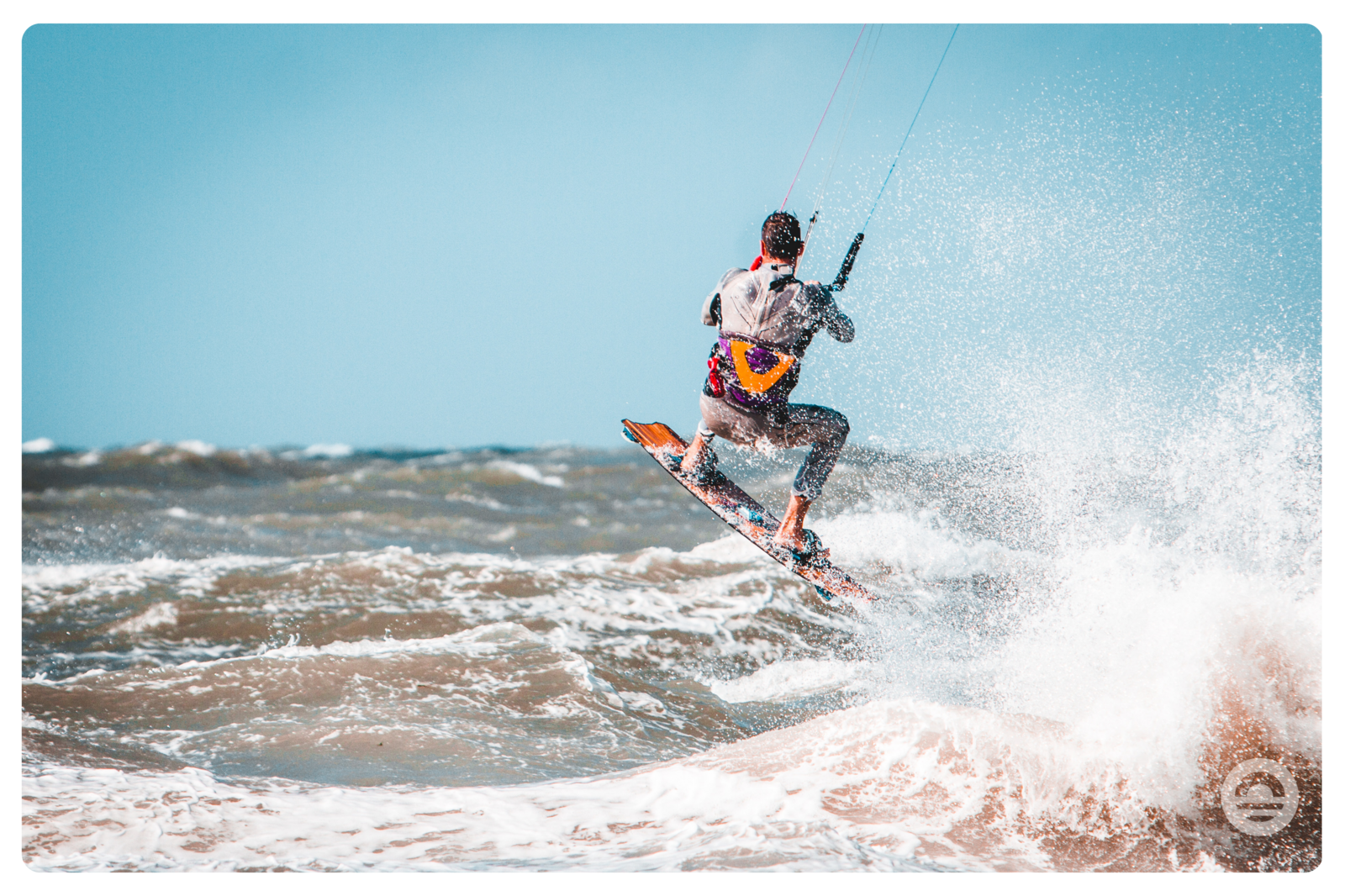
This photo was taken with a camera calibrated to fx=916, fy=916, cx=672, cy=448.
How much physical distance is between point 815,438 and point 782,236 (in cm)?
127

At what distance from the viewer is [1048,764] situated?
13.0ft

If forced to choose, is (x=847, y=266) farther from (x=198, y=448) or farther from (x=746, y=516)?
(x=198, y=448)

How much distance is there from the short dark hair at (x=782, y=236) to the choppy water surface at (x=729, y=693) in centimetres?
256

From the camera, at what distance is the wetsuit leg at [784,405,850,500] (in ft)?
18.6

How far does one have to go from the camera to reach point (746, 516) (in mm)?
6660

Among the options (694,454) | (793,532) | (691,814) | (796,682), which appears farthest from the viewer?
(796,682)

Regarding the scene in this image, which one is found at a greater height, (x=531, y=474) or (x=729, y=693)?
(x=531, y=474)

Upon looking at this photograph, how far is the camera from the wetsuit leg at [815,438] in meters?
5.66

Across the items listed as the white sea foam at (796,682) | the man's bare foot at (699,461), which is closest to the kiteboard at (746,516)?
the man's bare foot at (699,461)

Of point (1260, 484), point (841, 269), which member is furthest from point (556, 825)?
point (1260, 484)

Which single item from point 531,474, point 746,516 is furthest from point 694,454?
point 531,474

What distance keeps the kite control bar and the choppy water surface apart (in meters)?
2.24

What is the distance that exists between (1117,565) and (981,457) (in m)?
5.57
